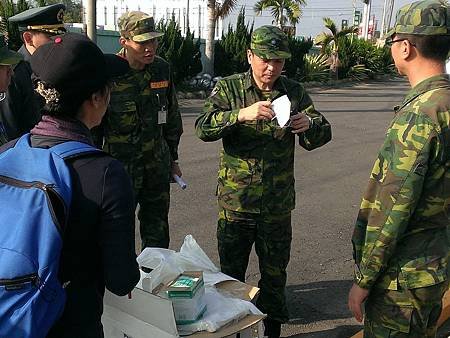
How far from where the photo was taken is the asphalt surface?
357 cm

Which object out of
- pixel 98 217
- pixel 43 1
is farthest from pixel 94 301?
pixel 43 1

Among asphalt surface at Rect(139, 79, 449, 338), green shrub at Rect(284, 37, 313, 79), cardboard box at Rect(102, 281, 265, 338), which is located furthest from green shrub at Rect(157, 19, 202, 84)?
cardboard box at Rect(102, 281, 265, 338)

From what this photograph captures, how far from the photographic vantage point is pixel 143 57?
10.7 ft

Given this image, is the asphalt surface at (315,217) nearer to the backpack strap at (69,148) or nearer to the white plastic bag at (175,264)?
the white plastic bag at (175,264)

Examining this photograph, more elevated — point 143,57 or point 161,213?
point 143,57

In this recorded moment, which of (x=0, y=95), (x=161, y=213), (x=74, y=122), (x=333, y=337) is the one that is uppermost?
(x=74, y=122)

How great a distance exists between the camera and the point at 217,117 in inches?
114

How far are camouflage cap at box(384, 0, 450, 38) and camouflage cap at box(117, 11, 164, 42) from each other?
1718mm

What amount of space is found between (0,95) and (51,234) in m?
1.78

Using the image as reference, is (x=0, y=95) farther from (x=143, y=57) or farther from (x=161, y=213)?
(x=161, y=213)

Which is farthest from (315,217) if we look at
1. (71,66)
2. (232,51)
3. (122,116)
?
(232,51)

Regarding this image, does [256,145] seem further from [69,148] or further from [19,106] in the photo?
[69,148]

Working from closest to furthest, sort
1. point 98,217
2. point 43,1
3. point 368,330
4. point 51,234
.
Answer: point 51,234 → point 98,217 → point 368,330 → point 43,1

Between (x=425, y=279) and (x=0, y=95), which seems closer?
(x=425, y=279)
